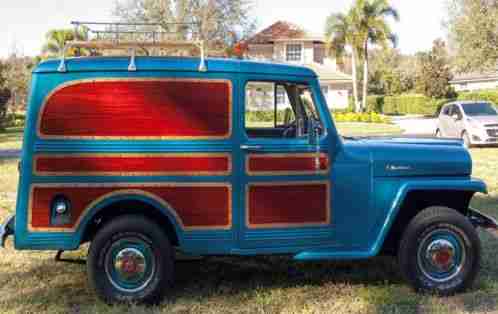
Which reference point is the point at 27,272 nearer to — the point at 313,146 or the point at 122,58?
the point at 122,58

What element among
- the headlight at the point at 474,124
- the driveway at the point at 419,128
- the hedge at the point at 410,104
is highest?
the hedge at the point at 410,104

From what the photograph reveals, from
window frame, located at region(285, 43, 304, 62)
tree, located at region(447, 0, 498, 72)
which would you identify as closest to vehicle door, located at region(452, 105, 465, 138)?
tree, located at region(447, 0, 498, 72)

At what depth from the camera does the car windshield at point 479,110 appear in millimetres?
19344

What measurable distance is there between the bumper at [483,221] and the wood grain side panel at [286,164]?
5.59ft

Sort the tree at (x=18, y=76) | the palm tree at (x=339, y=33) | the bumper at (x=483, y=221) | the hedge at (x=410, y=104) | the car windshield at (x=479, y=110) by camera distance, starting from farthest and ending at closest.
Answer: the hedge at (x=410, y=104) < the palm tree at (x=339, y=33) < the tree at (x=18, y=76) < the car windshield at (x=479, y=110) < the bumper at (x=483, y=221)

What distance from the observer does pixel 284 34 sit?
46188mm

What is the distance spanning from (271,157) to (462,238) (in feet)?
6.33

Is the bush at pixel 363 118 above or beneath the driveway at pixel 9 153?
above

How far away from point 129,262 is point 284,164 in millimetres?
1589

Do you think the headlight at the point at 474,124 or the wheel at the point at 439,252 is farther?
the headlight at the point at 474,124

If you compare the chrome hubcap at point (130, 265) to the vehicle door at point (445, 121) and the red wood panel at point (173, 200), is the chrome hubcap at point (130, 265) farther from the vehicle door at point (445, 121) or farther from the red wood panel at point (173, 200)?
the vehicle door at point (445, 121)

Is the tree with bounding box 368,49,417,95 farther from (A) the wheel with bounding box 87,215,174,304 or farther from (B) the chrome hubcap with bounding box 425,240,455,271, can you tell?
(A) the wheel with bounding box 87,215,174,304

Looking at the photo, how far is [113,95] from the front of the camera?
483 centimetres

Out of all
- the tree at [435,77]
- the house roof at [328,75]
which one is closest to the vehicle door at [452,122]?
the house roof at [328,75]
